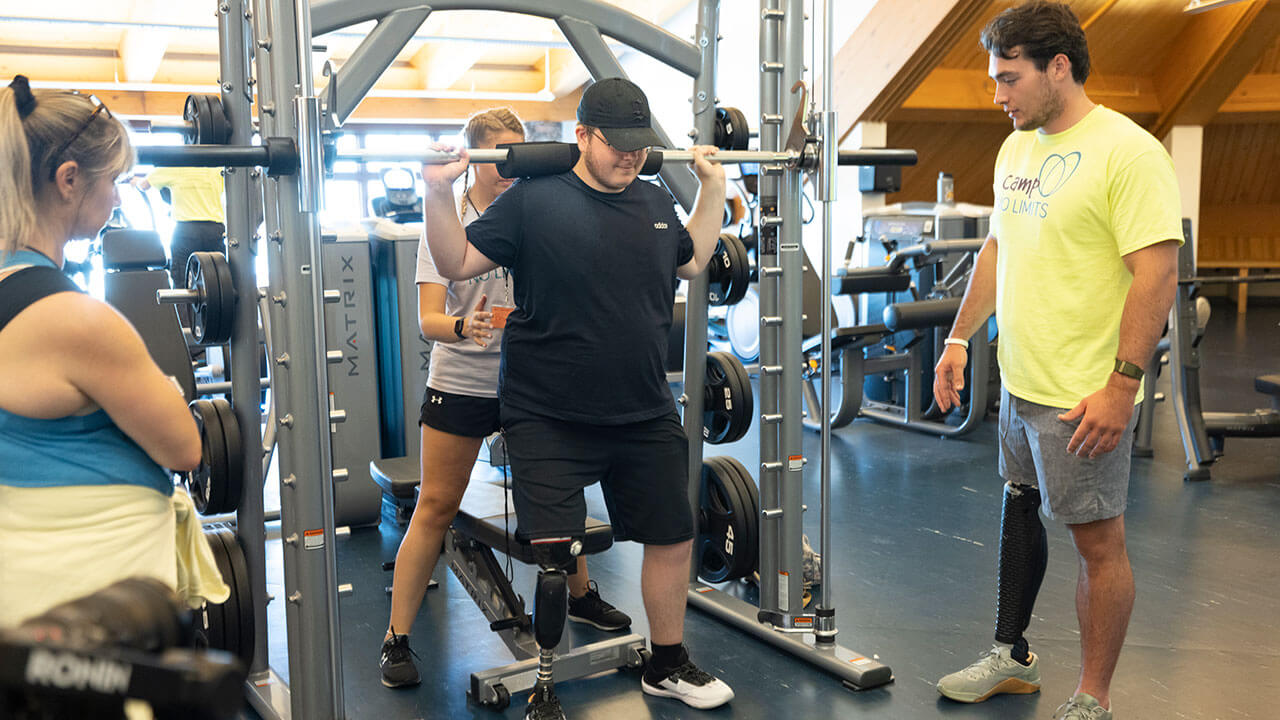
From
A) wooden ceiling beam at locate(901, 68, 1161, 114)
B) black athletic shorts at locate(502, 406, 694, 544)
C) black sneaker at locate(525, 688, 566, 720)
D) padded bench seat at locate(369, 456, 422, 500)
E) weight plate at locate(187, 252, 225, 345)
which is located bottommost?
black sneaker at locate(525, 688, 566, 720)

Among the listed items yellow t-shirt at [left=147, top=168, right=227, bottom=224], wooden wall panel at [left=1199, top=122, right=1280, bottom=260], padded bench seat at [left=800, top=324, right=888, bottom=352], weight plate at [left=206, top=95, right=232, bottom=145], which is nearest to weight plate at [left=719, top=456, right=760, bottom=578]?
weight plate at [left=206, top=95, right=232, bottom=145]

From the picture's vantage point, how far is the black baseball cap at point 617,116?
228 cm

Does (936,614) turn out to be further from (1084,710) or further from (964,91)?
(964,91)

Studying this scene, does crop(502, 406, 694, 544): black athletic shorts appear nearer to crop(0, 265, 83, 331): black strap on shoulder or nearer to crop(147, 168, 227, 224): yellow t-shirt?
crop(0, 265, 83, 331): black strap on shoulder

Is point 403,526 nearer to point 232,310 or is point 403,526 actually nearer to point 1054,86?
point 232,310

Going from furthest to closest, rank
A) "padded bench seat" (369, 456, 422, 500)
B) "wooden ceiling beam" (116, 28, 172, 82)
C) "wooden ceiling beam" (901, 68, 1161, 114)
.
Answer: "wooden ceiling beam" (901, 68, 1161, 114), "wooden ceiling beam" (116, 28, 172, 82), "padded bench seat" (369, 456, 422, 500)

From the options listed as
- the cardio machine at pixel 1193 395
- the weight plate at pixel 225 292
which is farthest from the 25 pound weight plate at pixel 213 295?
the cardio machine at pixel 1193 395

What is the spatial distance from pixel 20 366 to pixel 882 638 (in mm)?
2395

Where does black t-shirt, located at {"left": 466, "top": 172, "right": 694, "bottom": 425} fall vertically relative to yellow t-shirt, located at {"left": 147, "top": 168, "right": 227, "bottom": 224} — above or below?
below

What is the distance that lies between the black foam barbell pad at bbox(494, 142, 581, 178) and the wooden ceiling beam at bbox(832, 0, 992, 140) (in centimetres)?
524

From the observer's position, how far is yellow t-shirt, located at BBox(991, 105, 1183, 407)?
2.13 meters

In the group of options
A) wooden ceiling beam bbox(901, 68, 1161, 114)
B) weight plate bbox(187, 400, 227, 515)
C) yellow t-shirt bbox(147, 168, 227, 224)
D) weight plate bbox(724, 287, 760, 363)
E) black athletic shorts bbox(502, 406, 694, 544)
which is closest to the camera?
black athletic shorts bbox(502, 406, 694, 544)

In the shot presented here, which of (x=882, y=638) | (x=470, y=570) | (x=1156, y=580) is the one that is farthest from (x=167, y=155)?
(x=1156, y=580)

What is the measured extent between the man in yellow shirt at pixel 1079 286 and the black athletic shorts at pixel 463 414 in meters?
1.24
